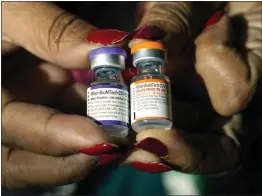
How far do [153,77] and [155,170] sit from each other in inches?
5.4

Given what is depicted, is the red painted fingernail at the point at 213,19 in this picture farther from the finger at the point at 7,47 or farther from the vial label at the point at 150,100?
the finger at the point at 7,47

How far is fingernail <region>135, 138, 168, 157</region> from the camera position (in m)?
0.54

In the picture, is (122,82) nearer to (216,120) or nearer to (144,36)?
(144,36)

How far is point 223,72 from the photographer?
1.96 ft

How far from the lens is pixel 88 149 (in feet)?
1.69

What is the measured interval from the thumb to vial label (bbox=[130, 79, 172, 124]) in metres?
0.07

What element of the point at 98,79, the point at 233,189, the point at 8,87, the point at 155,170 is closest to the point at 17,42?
the point at 8,87

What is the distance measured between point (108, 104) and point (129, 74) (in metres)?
0.08

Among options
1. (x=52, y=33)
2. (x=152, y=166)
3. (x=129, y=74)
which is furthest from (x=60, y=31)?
(x=152, y=166)

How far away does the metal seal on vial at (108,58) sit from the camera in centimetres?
53

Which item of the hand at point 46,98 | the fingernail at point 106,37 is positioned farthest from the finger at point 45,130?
the fingernail at point 106,37

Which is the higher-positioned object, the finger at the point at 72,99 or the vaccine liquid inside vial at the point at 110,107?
the finger at the point at 72,99

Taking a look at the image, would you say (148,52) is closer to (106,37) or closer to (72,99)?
(106,37)

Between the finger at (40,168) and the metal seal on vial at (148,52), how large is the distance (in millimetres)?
135
